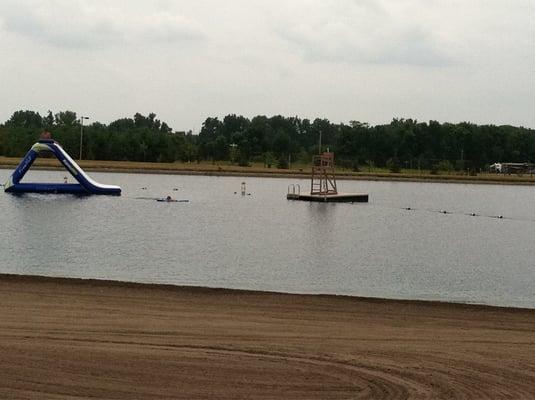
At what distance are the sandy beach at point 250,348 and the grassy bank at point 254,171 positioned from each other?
381 ft

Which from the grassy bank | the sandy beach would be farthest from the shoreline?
the grassy bank

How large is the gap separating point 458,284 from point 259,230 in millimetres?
21906

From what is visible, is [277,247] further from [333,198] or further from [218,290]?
[333,198]

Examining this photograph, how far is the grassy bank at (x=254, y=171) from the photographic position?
141625 mm

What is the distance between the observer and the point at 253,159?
566 ft

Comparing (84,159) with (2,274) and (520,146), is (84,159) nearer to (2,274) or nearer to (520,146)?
(520,146)

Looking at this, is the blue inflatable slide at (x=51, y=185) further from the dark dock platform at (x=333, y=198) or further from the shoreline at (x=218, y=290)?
the shoreline at (x=218, y=290)

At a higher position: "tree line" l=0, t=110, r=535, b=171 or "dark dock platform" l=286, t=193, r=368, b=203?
"tree line" l=0, t=110, r=535, b=171

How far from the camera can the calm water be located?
2852 centimetres

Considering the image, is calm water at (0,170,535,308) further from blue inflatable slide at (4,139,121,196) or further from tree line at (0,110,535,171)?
tree line at (0,110,535,171)

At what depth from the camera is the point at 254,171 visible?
500 ft

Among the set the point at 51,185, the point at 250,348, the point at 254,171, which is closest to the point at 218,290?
the point at 250,348

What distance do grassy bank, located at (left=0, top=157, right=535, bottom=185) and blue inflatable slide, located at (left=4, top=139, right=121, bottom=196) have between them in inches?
2364

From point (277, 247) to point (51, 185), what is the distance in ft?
124
